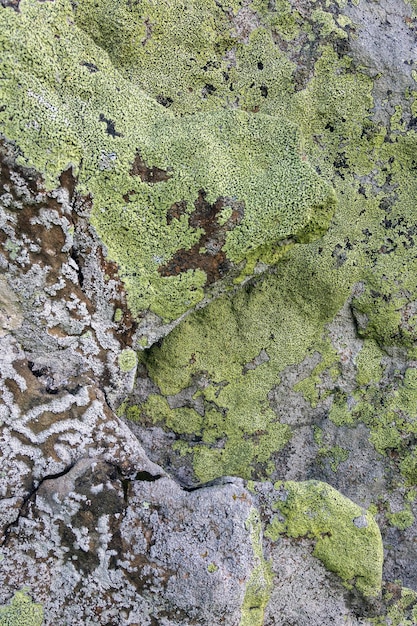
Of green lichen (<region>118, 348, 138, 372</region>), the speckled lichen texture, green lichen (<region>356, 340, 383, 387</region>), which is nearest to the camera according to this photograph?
the speckled lichen texture

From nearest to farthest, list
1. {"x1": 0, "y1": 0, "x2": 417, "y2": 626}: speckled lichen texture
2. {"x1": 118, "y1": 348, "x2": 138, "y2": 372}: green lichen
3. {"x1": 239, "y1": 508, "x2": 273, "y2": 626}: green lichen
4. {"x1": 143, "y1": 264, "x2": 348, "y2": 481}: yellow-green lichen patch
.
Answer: {"x1": 0, "y1": 0, "x2": 417, "y2": 626}: speckled lichen texture, {"x1": 239, "y1": 508, "x2": 273, "y2": 626}: green lichen, {"x1": 118, "y1": 348, "x2": 138, "y2": 372}: green lichen, {"x1": 143, "y1": 264, "x2": 348, "y2": 481}: yellow-green lichen patch

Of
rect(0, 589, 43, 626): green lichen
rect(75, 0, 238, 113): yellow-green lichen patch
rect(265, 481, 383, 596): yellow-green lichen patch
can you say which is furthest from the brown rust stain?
rect(0, 589, 43, 626): green lichen

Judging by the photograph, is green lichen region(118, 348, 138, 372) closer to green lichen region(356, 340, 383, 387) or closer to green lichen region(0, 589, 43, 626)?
green lichen region(0, 589, 43, 626)

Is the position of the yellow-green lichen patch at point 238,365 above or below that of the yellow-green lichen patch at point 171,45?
below

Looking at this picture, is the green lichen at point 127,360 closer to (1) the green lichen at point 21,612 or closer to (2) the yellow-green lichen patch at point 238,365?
(2) the yellow-green lichen patch at point 238,365

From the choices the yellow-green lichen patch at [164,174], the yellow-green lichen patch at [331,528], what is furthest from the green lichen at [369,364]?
the yellow-green lichen patch at [164,174]

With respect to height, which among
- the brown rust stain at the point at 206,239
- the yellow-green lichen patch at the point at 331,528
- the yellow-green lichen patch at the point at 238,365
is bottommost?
the yellow-green lichen patch at the point at 331,528

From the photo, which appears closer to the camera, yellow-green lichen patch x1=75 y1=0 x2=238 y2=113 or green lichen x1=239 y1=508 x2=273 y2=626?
green lichen x1=239 y1=508 x2=273 y2=626
